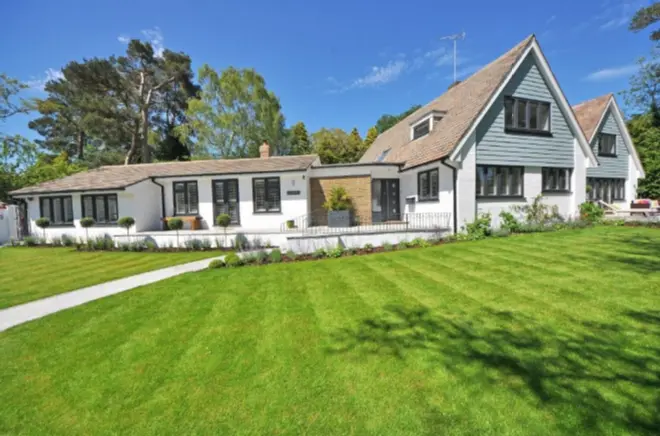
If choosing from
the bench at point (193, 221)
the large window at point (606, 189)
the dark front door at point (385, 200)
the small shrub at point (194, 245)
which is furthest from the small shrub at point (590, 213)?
the bench at point (193, 221)

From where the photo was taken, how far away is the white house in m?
12.5

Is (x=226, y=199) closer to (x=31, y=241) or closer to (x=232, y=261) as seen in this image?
(x=232, y=261)

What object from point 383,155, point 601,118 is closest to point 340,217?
point 383,155

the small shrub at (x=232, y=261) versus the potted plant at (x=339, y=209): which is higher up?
the potted plant at (x=339, y=209)

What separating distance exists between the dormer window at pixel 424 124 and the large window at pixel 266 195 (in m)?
8.83

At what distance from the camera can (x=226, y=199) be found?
16.6m

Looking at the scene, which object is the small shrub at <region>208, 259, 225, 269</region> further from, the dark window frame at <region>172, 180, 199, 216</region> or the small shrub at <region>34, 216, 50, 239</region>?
the small shrub at <region>34, 216, 50, 239</region>

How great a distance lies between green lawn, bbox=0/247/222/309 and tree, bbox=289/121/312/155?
1057 inches

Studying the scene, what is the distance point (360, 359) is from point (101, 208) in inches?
753

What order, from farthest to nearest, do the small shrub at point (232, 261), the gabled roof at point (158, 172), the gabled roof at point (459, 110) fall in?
the gabled roof at point (158, 172) → the gabled roof at point (459, 110) → the small shrub at point (232, 261)

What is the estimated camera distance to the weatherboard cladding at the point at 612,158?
61.6ft

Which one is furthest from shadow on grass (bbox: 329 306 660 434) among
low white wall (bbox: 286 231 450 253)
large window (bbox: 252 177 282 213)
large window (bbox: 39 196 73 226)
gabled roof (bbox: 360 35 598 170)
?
large window (bbox: 39 196 73 226)

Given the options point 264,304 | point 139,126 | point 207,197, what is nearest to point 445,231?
point 264,304

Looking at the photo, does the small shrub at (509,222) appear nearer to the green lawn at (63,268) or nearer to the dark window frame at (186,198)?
the green lawn at (63,268)
